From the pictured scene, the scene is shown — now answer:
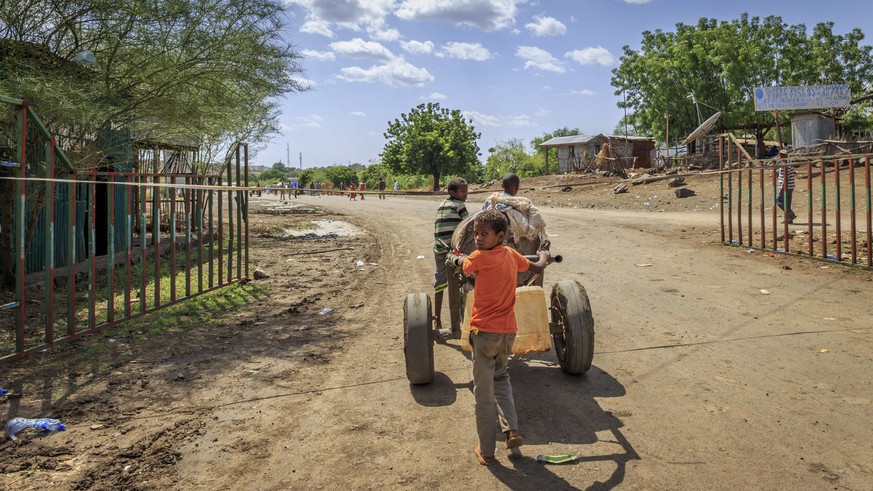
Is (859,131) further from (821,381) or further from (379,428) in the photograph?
(379,428)

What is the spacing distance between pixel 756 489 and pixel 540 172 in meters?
57.9

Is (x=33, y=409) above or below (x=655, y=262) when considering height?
below

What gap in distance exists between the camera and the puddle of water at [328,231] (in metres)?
18.5

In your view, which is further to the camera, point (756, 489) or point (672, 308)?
point (672, 308)

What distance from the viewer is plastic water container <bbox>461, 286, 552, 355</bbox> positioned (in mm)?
4547

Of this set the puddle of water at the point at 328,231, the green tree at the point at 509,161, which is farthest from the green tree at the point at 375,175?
the puddle of water at the point at 328,231

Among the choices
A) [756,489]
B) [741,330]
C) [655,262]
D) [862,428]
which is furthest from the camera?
[655,262]

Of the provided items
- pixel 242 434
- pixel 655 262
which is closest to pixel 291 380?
pixel 242 434

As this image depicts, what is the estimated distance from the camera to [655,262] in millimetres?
11180

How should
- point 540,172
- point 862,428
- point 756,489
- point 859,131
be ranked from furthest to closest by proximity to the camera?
1. point 540,172
2. point 859,131
3. point 862,428
4. point 756,489

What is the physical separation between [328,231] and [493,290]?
16165 mm

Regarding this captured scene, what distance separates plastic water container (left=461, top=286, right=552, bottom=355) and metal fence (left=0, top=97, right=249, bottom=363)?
14.1 feet

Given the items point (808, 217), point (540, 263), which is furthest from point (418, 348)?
point (808, 217)

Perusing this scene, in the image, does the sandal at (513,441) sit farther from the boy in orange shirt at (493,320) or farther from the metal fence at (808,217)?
the metal fence at (808,217)
